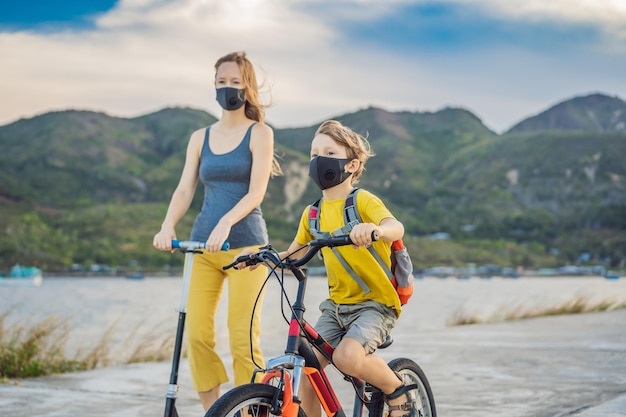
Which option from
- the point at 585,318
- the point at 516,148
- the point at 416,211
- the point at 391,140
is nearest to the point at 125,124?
the point at 391,140

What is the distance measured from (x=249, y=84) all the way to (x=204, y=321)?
1.27 m

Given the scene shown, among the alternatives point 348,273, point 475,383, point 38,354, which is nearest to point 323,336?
point 348,273

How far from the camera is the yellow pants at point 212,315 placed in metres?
4.54

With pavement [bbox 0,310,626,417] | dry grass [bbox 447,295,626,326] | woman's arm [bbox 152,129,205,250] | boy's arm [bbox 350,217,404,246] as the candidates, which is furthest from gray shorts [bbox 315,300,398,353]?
dry grass [bbox 447,295,626,326]

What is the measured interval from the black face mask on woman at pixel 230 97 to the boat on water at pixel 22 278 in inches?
4372

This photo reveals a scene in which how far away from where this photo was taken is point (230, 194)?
4719 millimetres

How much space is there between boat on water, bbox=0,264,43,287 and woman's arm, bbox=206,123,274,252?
365ft

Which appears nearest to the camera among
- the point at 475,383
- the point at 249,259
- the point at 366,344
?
the point at 249,259

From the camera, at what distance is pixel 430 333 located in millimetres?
13445

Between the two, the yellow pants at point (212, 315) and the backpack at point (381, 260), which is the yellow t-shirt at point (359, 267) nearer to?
the backpack at point (381, 260)

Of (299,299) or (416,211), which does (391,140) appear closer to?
(416,211)

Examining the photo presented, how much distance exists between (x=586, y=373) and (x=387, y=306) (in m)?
4.65

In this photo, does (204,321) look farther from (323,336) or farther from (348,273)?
(348,273)

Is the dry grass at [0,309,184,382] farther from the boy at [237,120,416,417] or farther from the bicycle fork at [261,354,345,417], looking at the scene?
the bicycle fork at [261,354,345,417]
